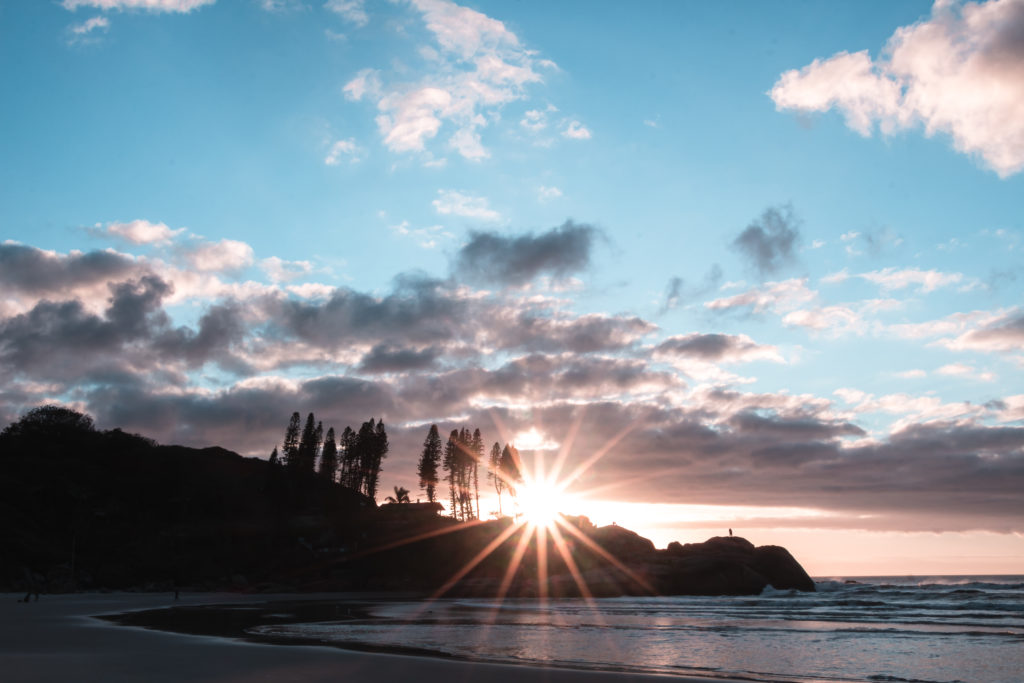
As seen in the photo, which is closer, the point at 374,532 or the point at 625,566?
the point at 625,566

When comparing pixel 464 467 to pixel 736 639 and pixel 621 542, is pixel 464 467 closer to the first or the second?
pixel 621 542

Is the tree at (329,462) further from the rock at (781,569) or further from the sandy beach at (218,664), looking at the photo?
the sandy beach at (218,664)

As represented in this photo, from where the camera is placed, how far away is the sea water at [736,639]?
21641 millimetres

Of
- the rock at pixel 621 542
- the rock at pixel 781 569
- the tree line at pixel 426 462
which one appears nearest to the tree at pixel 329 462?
the tree line at pixel 426 462

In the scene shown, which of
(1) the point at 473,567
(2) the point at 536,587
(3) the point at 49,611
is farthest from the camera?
(1) the point at 473,567

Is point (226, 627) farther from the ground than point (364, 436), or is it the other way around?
point (364, 436)

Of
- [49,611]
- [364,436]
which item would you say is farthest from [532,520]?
[49,611]

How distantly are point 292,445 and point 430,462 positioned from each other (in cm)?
2837

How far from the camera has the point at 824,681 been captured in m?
18.9

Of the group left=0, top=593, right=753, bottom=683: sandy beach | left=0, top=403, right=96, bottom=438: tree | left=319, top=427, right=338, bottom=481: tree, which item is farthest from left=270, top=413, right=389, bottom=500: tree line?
left=0, top=593, right=753, bottom=683: sandy beach

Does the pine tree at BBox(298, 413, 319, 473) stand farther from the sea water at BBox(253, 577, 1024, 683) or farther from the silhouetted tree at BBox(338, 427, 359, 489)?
the sea water at BBox(253, 577, 1024, 683)

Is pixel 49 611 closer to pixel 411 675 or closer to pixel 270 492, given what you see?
pixel 411 675

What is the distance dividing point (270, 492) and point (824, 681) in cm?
11828

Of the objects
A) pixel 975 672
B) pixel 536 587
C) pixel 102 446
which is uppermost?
pixel 102 446
